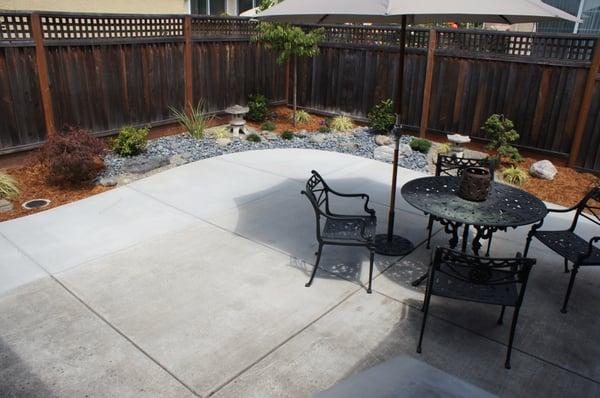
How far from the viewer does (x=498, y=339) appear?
3.74 m

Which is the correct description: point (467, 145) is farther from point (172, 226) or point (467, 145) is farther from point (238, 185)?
point (172, 226)

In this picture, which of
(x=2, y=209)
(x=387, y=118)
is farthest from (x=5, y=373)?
(x=387, y=118)

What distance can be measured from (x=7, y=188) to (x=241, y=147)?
4026 millimetres

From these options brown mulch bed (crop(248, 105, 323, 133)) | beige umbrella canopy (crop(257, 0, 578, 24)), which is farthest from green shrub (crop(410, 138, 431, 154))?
beige umbrella canopy (crop(257, 0, 578, 24))

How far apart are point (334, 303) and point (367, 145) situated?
5601 mm

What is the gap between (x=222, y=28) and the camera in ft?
32.0

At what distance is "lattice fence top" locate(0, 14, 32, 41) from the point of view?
664 cm

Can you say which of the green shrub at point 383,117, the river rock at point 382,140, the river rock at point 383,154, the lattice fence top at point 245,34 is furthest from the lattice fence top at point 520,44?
the river rock at point 383,154

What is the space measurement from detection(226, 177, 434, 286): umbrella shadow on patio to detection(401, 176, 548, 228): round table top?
86 cm

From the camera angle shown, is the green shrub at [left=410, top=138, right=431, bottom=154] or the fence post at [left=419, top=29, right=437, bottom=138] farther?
the fence post at [left=419, top=29, right=437, bottom=138]

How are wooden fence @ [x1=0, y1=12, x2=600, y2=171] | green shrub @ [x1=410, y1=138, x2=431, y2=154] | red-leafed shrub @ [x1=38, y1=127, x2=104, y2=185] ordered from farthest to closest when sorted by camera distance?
1. green shrub @ [x1=410, y1=138, x2=431, y2=154]
2. wooden fence @ [x1=0, y1=12, x2=600, y2=171]
3. red-leafed shrub @ [x1=38, y1=127, x2=104, y2=185]

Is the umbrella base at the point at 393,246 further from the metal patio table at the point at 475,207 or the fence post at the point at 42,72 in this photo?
the fence post at the point at 42,72

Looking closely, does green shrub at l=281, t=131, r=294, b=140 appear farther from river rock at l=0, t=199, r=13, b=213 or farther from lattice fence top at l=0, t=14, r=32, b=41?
river rock at l=0, t=199, r=13, b=213

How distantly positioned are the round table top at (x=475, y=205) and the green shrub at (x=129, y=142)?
16.7ft
